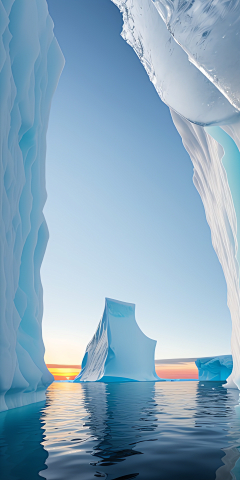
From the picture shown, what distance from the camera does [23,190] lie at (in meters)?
6.79

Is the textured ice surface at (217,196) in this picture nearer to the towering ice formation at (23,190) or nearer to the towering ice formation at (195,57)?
the towering ice formation at (195,57)

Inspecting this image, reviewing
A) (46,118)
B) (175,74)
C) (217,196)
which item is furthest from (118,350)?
(175,74)

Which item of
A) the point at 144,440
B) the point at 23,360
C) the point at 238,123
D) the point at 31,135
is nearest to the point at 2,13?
the point at 31,135

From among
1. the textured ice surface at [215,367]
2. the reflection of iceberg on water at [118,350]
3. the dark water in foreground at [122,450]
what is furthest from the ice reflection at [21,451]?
the reflection of iceberg on water at [118,350]

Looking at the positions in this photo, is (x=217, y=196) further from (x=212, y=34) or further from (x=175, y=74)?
(x=212, y=34)

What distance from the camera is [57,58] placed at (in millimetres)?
8766

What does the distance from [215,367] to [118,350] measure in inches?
311

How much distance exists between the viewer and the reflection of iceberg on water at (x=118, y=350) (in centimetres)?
2569

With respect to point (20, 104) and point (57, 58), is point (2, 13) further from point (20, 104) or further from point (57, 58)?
point (57, 58)

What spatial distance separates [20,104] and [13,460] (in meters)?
6.41

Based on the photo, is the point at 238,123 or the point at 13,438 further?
the point at 238,123

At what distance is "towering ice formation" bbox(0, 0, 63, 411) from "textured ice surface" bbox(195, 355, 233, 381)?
19.6 meters

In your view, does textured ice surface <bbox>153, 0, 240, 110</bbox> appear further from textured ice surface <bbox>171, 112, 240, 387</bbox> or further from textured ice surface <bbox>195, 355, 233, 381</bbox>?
textured ice surface <bbox>195, 355, 233, 381</bbox>

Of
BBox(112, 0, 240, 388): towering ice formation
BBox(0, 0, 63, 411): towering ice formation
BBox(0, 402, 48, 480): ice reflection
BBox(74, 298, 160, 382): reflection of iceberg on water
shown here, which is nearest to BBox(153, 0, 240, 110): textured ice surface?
BBox(112, 0, 240, 388): towering ice formation
